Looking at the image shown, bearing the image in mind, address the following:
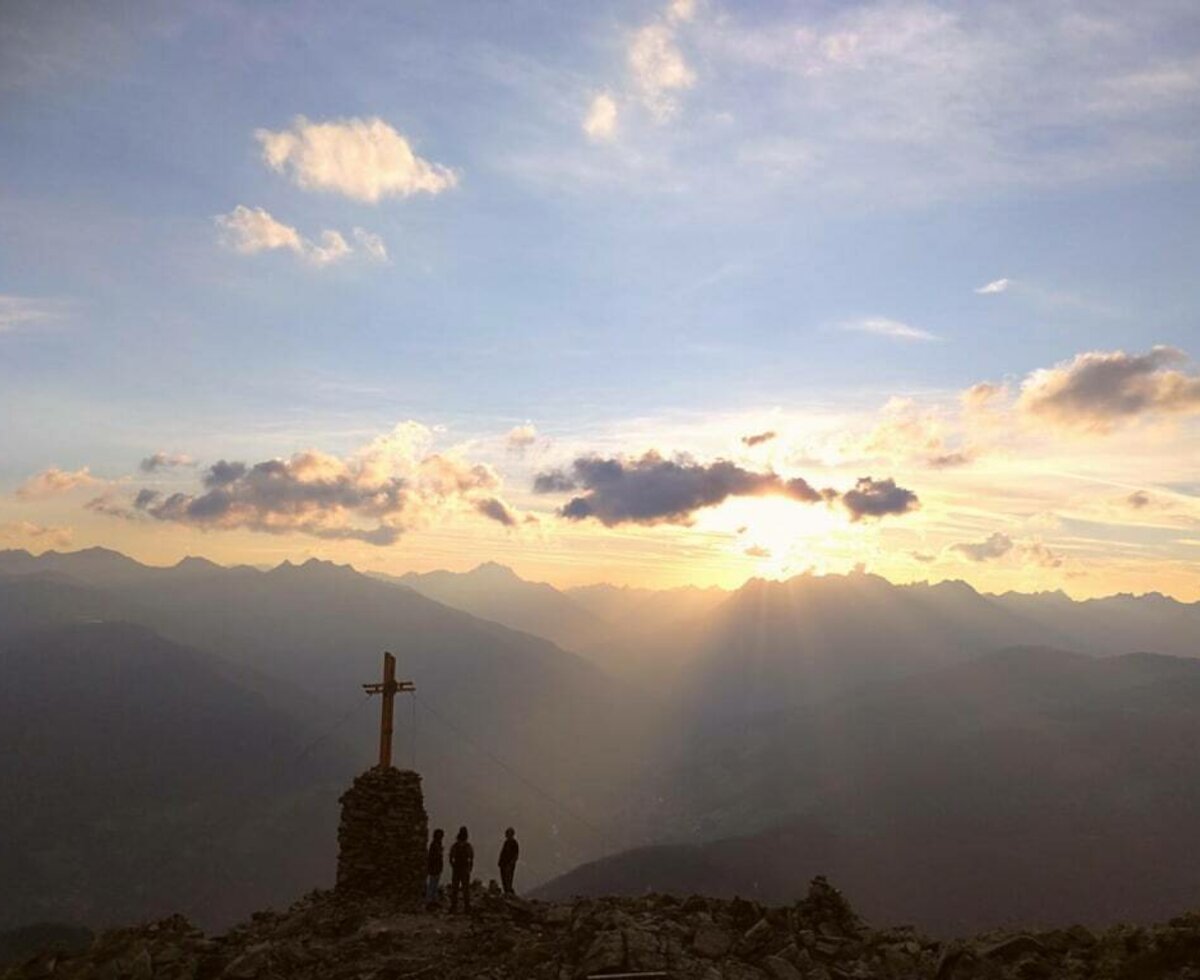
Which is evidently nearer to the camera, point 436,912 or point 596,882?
point 436,912

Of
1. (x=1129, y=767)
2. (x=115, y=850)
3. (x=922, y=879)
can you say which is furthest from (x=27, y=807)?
(x=1129, y=767)

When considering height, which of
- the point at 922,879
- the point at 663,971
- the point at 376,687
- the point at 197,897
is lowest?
the point at 197,897

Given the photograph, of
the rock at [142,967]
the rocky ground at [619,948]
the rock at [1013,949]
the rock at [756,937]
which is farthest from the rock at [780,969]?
the rock at [142,967]

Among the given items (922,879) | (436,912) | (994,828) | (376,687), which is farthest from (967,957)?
(994,828)

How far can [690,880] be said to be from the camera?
132250 millimetres

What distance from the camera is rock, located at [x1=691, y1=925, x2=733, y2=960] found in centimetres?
1599

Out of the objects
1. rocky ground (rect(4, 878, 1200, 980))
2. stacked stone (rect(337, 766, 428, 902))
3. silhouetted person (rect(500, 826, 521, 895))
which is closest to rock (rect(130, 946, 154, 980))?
rocky ground (rect(4, 878, 1200, 980))

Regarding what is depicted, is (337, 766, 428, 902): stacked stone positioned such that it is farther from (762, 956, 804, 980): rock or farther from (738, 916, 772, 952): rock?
(762, 956, 804, 980): rock

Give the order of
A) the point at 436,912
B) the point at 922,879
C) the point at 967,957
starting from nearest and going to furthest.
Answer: the point at 967,957 → the point at 436,912 → the point at 922,879

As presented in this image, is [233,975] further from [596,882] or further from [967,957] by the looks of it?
[596,882]

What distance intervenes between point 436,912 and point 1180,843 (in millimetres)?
180888

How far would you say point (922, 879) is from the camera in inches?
5669

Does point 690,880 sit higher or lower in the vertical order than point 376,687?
Answer: lower

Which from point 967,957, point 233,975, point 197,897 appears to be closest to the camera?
point 967,957
